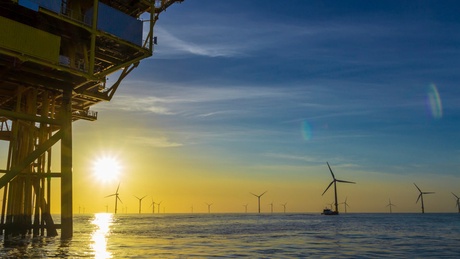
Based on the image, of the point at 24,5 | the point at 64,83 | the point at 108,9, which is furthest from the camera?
the point at 64,83

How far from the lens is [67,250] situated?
2714 cm

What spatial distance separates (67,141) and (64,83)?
15.2 feet

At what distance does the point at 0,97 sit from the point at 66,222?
13870 millimetres

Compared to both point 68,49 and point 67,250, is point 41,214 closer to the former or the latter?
point 67,250

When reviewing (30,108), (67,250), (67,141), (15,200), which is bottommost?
(67,250)

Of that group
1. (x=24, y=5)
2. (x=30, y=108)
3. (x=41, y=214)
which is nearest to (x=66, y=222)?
(x=41, y=214)

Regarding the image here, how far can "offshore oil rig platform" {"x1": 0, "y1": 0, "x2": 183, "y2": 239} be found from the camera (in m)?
26.2

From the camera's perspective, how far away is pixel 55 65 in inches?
1059

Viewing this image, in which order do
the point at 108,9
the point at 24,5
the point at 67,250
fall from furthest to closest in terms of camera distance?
the point at 108,9 → the point at 67,250 → the point at 24,5

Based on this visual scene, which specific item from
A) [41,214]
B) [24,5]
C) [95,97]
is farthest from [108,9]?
[41,214]

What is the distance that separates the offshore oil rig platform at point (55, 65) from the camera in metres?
26.2

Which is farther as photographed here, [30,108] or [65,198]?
[30,108]

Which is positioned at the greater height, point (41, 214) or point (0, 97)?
point (0, 97)

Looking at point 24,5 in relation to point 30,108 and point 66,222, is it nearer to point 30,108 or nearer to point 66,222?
point 30,108
